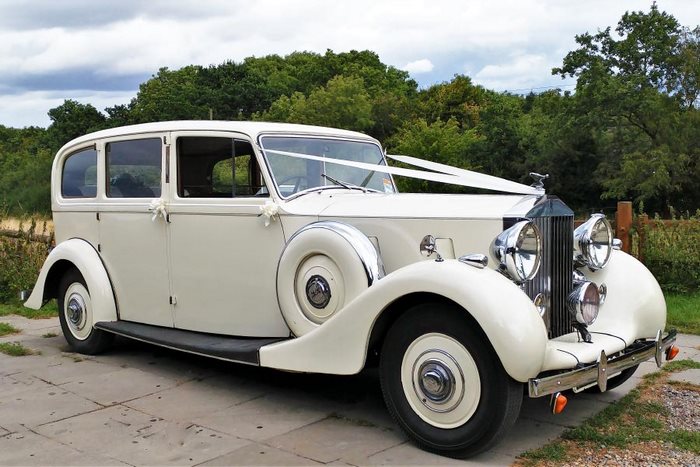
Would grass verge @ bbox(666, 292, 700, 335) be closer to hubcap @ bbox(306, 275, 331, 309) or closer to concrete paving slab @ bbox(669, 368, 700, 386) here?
concrete paving slab @ bbox(669, 368, 700, 386)

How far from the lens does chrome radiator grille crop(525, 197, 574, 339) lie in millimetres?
3984

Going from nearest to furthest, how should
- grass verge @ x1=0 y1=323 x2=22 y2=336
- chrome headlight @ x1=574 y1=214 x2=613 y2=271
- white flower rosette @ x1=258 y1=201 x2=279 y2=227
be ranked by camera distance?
chrome headlight @ x1=574 y1=214 x2=613 y2=271
white flower rosette @ x1=258 y1=201 x2=279 y2=227
grass verge @ x1=0 y1=323 x2=22 y2=336

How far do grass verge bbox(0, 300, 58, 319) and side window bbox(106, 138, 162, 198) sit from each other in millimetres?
3134

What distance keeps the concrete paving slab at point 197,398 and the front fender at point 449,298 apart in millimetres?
659

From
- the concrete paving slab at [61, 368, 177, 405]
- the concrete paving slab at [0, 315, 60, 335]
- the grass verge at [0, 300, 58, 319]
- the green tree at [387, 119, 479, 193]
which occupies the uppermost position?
the green tree at [387, 119, 479, 193]

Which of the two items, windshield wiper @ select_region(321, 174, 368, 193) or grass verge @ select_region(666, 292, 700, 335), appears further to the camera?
grass verge @ select_region(666, 292, 700, 335)

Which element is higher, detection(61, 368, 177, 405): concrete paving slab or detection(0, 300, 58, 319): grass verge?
detection(0, 300, 58, 319): grass verge

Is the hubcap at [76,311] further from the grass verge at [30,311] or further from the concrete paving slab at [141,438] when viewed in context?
the grass verge at [30,311]

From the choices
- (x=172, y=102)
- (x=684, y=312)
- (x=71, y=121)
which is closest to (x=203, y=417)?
(x=684, y=312)

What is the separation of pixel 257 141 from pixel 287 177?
357 millimetres

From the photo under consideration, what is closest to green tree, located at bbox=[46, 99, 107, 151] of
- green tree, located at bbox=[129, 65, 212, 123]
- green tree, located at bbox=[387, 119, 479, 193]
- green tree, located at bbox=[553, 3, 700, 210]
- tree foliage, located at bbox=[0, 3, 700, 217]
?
tree foliage, located at bbox=[0, 3, 700, 217]

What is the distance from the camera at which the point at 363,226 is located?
4.39 meters

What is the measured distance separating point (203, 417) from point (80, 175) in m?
3.01

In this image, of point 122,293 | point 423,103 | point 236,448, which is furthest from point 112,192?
point 423,103
